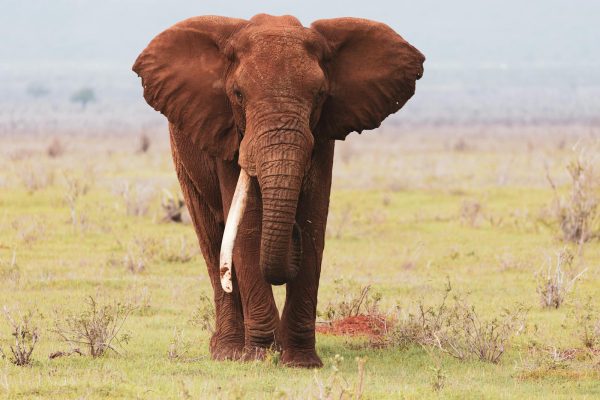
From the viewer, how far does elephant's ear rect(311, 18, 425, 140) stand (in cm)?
819

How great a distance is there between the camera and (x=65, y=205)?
69.5ft

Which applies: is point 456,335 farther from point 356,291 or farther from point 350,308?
point 356,291

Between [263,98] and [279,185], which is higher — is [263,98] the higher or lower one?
the higher one

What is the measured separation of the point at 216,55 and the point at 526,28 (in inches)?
7645

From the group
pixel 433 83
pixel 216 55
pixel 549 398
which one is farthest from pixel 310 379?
pixel 433 83

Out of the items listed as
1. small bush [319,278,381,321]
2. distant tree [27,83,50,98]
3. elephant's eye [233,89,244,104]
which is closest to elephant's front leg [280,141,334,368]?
elephant's eye [233,89,244,104]

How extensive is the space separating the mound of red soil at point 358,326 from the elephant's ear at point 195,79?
96.2 inches

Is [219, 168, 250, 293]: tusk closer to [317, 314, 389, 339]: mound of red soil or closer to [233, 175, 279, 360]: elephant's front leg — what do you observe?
[233, 175, 279, 360]: elephant's front leg

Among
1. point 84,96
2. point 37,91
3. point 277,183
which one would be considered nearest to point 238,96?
point 277,183

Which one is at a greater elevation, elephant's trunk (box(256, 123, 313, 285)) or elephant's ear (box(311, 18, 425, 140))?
elephant's ear (box(311, 18, 425, 140))

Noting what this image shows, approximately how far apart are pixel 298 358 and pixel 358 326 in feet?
6.39

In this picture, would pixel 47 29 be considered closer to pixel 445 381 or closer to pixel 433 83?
pixel 433 83

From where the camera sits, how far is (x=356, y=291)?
12.1m

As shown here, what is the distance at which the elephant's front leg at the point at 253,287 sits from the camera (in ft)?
26.3
